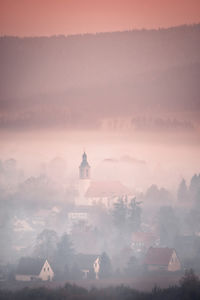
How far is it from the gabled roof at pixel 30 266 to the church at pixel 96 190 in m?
1.61

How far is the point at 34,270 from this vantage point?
51.8 ft

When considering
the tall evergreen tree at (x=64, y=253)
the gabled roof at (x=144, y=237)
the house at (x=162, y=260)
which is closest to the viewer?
the house at (x=162, y=260)

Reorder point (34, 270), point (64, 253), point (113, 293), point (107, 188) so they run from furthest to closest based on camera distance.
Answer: point (107, 188) < point (64, 253) < point (34, 270) < point (113, 293)

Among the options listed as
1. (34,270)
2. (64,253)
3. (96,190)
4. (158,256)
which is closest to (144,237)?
(158,256)

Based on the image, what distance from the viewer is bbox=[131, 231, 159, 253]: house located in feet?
52.7

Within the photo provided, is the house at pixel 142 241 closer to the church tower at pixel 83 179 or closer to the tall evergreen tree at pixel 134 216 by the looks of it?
the tall evergreen tree at pixel 134 216

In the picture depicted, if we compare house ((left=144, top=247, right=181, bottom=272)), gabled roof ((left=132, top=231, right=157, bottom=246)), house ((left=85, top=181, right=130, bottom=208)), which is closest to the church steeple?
house ((left=85, top=181, right=130, bottom=208))

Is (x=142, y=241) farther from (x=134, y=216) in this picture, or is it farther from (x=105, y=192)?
(x=105, y=192)

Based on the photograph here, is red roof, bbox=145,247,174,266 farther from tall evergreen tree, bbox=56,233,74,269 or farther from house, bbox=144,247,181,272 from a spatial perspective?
tall evergreen tree, bbox=56,233,74,269

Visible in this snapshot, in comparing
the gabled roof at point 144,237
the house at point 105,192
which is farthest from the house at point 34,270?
the gabled roof at point 144,237

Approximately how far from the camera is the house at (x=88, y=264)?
1577cm

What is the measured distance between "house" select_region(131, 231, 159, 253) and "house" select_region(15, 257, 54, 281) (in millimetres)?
1899

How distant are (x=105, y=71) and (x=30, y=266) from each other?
4643 millimetres

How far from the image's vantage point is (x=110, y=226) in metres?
16.4
